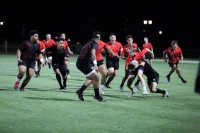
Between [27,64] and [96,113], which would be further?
[27,64]

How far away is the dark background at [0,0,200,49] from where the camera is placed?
62.6 m

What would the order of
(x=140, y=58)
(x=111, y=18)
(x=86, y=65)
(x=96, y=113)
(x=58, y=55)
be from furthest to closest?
(x=111, y=18)
(x=58, y=55)
(x=140, y=58)
(x=86, y=65)
(x=96, y=113)

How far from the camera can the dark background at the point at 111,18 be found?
62562 millimetres

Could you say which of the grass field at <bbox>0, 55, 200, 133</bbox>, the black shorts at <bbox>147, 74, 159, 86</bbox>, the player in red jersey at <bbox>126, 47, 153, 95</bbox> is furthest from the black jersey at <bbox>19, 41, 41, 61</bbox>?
the black shorts at <bbox>147, 74, 159, 86</bbox>

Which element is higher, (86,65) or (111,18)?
(111,18)

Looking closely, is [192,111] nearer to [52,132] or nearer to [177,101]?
[177,101]

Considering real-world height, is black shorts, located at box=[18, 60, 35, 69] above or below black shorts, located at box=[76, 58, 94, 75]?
below

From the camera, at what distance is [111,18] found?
6725cm

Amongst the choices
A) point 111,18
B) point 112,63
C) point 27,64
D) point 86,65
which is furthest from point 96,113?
point 111,18

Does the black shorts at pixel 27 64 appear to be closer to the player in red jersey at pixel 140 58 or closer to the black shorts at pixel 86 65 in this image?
the black shorts at pixel 86 65

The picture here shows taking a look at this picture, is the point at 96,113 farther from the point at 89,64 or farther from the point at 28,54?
the point at 28,54

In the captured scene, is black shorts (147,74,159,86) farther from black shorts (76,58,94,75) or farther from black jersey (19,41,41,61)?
black jersey (19,41,41,61)

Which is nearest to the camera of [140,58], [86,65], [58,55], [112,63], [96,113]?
[96,113]

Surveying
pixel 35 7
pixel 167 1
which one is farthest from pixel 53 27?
pixel 167 1
